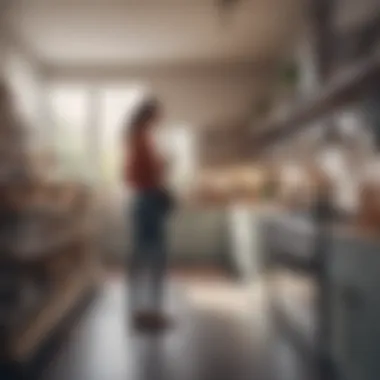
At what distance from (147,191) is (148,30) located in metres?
0.13

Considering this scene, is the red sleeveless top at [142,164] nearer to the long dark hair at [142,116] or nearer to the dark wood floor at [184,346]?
the long dark hair at [142,116]

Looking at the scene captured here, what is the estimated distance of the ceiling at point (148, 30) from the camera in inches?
17.0

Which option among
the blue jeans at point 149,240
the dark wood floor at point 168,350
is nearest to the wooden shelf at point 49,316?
the dark wood floor at point 168,350

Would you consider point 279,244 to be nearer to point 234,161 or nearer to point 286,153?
point 286,153

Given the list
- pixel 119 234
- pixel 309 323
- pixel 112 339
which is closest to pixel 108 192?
pixel 119 234

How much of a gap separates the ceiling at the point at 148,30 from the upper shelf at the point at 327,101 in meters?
0.12

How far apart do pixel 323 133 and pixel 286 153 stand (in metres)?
0.20

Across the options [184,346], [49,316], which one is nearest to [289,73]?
[184,346]

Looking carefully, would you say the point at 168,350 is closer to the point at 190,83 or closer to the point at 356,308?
the point at 356,308

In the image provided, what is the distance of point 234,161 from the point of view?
1.78ft

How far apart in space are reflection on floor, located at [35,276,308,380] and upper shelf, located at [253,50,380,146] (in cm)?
18

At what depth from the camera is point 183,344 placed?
0.79 meters

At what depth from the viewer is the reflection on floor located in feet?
2.02

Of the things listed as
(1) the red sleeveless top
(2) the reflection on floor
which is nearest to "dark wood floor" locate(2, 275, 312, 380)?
(2) the reflection on floor
